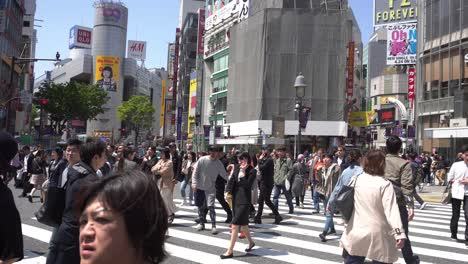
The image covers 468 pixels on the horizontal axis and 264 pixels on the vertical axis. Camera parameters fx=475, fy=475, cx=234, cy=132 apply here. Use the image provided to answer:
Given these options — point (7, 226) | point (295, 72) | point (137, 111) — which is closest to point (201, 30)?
point (137, 111)

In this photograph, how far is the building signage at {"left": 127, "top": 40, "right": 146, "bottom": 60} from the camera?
15338 cm

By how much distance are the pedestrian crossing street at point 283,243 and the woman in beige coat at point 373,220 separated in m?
2.51

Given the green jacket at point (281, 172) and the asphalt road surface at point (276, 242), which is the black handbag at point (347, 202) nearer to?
the asphalt road surface at point (276, 242)

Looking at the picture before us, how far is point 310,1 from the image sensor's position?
44969 millimetres

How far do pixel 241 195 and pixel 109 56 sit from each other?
11052cm

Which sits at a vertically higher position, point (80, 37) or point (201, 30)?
point (80, 37)

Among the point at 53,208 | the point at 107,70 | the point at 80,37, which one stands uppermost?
the point at 80,37

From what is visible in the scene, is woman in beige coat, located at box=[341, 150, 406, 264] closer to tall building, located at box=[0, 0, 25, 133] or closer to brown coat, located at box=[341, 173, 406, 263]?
brown coat, located at box=[341, 173, 406, 263]

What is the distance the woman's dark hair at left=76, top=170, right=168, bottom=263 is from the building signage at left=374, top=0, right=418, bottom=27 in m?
73.6

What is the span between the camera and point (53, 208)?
13.7 feet

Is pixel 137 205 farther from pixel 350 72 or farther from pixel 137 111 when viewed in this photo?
pixel 137 111

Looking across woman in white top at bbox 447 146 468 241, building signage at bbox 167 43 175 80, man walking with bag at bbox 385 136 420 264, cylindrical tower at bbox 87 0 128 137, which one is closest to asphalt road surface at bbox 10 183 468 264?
woman in white top at bbox 447 146 468 241

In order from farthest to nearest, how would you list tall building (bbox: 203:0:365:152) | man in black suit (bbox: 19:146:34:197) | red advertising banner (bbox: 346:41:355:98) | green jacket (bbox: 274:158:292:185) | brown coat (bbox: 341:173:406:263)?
red advertising banner (bbox: 346:41:355:98)
tall building (bbox: 203:0:365:152)
man in black suit (bbox: 19:146:34:197)
green jacket (bbox: 274:158:292:185)
brown coat (bbox: 341:173:406:263)

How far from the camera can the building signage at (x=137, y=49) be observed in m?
153
